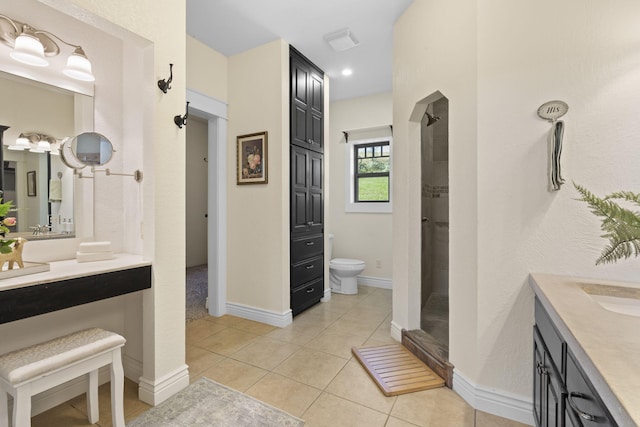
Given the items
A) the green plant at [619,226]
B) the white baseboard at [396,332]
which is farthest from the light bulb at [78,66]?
the white baseboard at [396,332]

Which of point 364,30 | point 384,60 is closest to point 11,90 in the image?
point 364,30

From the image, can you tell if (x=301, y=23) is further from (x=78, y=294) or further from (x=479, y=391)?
(x=479, y=391)

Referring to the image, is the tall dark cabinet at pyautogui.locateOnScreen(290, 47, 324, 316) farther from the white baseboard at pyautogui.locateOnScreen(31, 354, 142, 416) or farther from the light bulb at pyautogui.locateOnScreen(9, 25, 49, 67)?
the light bulb at pyautogui.locateOnScreen(9, 25, 49, 67)

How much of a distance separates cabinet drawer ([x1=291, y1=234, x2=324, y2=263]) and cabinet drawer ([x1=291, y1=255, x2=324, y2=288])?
61mm

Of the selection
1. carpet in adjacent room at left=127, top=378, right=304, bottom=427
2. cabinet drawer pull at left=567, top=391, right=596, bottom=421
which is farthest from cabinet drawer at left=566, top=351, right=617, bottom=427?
carpet in adjacent room at left=127, top=378, right=304, bottom=427

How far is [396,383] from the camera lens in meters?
1.88

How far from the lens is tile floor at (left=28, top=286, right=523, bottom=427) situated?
1603 millimetres

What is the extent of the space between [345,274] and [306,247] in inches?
34.3

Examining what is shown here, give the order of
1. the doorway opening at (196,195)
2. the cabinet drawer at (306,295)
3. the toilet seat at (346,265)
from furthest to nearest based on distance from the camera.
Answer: the doorway opening at (196,195)
the toilet seat at (346,265)
the cabinet drawer at (306,295)

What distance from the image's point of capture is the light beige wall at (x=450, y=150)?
1730 mm

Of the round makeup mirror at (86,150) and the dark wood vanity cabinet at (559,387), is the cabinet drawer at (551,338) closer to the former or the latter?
the dark wood vanity cabinet at (559,387)

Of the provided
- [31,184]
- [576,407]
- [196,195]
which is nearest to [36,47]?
[31,184]

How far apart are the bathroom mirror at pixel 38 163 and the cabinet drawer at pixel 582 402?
98.5 inches

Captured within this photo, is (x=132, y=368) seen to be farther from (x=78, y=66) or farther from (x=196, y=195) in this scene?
(x=196, y=195)
